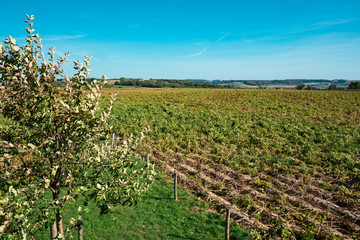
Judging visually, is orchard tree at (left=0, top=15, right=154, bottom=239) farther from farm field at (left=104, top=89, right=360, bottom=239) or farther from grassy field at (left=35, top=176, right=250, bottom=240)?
farm field at (left=104, top=89, right=360, bottom=239)

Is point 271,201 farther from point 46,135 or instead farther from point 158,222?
point 46,135

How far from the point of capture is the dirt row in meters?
10.3

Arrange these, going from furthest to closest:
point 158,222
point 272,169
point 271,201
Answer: point 272,169, point 271,201, point 158,222

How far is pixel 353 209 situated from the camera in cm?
1148

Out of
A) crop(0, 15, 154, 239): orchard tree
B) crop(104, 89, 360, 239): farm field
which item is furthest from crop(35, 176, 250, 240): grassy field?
crop(0, 15, 154, 239): orchard tree

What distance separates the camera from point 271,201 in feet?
40.1

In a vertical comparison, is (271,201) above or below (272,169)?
below

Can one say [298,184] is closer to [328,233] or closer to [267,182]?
[267,182]

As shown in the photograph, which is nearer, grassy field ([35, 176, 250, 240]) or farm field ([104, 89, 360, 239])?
grassy field ([35, 176, 250, 240])

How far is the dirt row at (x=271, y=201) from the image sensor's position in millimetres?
10305

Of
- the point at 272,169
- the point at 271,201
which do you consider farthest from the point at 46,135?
the point at 272,169

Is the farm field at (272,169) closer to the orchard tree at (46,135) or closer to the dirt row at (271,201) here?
the dirt row at (271,201)

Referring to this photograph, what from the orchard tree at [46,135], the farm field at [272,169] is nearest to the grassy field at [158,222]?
the farm field at [272,169]

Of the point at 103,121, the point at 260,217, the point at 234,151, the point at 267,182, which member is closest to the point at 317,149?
the point at 234,151
